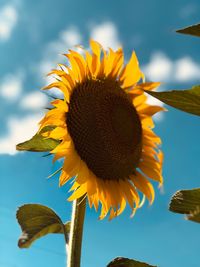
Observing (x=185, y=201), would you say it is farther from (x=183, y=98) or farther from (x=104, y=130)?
(x=104, y=130)

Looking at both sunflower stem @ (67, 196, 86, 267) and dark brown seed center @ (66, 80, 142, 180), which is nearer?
sunflower stem @ (67, 196, 86, 267)

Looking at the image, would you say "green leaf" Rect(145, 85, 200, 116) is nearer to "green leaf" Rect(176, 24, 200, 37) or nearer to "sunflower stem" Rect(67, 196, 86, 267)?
"green leaf" Rect(176, 24, 200, 37)

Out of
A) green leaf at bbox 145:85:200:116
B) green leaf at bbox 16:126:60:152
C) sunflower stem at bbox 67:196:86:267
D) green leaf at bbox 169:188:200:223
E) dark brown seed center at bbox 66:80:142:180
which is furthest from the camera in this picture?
dark brown seed center at bbox 66:80:142:180

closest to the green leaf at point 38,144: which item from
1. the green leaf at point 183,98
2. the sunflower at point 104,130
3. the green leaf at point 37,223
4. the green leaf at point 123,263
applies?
the sunflower at point 104,130

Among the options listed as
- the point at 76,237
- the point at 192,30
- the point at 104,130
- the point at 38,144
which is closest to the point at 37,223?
the point at 76,237

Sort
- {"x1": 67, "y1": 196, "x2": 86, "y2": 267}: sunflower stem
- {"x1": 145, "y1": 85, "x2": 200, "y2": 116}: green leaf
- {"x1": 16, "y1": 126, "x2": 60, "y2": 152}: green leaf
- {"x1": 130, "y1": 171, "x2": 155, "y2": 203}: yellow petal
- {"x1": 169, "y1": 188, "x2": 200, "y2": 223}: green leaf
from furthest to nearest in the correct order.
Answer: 1. {"x1": 130, "y1": 171, "x2": 155, "y2": 203}: yellow petal
2. {"x1": 16, "y1": 126, "x2": 60, "y2": 152}: green leaf
3. {"x1": 67, "y1": 196, "x2": 86, "y2": 267}: sunflower stem
4. {"x1": 169, "y1": 188, "x2": 200, "y2": 223}: green leaf
5. {"x1": 145, "y1": 85, "x2": 200, "y2": 116}: green leaf

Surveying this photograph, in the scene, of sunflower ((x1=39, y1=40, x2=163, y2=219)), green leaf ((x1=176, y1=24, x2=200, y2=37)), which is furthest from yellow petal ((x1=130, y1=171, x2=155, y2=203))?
green leaf ((x1=176, y1=24, x2=200, y2=37))
